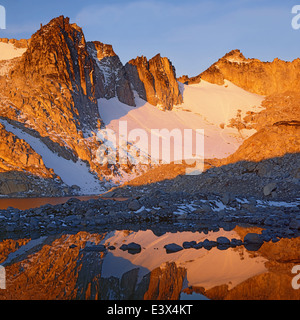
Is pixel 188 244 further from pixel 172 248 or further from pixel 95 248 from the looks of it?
pixel 95 248

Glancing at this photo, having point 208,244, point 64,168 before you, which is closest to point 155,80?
point 64,168

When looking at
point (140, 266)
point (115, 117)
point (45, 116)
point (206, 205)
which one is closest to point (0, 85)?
point (45, 116)

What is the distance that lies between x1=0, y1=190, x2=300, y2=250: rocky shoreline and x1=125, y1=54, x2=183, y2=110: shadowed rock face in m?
56.0

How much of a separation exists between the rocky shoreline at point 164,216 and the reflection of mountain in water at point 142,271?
254 cm

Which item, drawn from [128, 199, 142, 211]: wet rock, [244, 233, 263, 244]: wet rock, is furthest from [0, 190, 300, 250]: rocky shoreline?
[244, 233, 263, 244]: wet rock

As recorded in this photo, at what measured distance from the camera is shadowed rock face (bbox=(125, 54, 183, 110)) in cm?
7632

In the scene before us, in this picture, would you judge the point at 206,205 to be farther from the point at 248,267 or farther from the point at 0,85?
the point at 0,85

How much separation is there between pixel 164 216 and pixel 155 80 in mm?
65198

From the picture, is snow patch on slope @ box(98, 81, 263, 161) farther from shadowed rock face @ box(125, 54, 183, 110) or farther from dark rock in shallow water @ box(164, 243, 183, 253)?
dark rock in shallow water @ box(164, 243, 183, 253)

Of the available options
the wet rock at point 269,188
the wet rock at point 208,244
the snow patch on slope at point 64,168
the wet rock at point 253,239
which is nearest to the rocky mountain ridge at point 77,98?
the snow patch on slope at point 64,168

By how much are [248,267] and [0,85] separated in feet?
154

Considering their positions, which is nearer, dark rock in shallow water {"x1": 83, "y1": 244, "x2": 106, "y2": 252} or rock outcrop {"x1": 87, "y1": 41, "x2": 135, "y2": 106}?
dark rock in shallow water {"x1": 83, "y1": 244, "x2": 106, "y2": 252}

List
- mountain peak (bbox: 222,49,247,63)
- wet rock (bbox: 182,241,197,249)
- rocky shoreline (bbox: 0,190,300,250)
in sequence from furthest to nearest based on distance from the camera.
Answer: mountain peak (bbox: 222,49,247,63), rocky shoreline (bbox: 0,190,300,250), wet rock (bbox: 182,241,197,249)

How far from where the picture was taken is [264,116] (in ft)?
245
